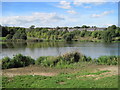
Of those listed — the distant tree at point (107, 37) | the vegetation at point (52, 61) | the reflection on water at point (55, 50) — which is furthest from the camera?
the distant tree at point (107, 37)

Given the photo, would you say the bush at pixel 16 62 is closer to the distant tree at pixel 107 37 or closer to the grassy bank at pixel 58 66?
the grassy bank at pixel 58 66

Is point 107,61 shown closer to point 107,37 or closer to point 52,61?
point 52,61

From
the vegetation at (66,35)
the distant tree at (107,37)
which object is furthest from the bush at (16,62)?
the vegetation at (66,35)

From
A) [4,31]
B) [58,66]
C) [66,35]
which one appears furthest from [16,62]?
[4,31]

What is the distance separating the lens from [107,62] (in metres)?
14.1

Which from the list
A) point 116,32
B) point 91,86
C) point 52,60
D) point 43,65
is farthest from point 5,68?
point 116,32

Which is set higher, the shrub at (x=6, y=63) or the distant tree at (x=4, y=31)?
the distant tree at (x=4, y=31)

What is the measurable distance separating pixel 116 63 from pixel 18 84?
9.13m

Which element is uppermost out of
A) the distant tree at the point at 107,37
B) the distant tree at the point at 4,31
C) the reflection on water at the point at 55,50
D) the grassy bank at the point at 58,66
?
the distant tree at the point at 4,31

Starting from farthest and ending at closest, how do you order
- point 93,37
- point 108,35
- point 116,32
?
point 93,37 < point 116,32 < point 108,35

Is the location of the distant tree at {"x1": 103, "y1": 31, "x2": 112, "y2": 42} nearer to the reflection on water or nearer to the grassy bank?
the reflection on water

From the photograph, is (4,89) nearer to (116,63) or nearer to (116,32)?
(116,63)

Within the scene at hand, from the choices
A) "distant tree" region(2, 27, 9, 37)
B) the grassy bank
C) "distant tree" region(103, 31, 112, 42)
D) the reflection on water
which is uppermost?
"distant tree" region(2, 27, 9, 37)

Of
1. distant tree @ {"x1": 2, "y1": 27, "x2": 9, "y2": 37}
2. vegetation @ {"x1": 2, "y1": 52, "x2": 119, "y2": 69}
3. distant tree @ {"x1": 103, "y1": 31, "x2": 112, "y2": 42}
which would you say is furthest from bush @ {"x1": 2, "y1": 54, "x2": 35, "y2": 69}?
distant tree @ {"x1": 2, "y1": 27, "x2": 9, "y2": 37}
